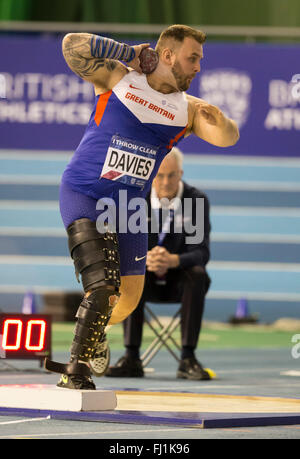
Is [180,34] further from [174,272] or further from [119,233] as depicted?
[174,272]

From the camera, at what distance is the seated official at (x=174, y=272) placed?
6.61 m

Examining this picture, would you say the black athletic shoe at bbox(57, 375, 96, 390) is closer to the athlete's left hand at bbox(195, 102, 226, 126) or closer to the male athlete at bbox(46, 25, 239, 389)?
the male athlete at bbox(46, 25, 239, 389)

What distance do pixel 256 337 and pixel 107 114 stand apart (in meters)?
7.23

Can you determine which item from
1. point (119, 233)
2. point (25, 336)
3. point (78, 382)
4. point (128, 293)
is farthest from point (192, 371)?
point (78, 382)

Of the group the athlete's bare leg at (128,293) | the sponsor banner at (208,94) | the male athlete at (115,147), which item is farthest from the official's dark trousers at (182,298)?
the sponsor banner at (208,94)

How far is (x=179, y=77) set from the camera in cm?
479

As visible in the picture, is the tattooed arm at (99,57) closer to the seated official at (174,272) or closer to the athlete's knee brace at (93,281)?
the athlete's knee brace at (93,281)

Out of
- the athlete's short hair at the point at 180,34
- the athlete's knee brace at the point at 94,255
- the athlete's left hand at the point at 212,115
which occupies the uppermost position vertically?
the athlete's short hair at the point at 180,34

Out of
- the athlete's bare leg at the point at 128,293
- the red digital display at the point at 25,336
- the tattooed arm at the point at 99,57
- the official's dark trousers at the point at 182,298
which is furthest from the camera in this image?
the official's dark trousers at the point at 182,298

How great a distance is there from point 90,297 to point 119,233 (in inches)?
18.3

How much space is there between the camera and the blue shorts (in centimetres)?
448

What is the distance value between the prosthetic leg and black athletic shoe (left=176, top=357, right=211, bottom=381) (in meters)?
2.20

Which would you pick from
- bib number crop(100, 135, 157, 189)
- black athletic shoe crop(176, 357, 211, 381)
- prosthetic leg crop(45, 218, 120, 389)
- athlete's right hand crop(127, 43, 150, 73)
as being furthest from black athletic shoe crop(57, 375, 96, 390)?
black athletic shoe crop(176, 357, 211, 381)
